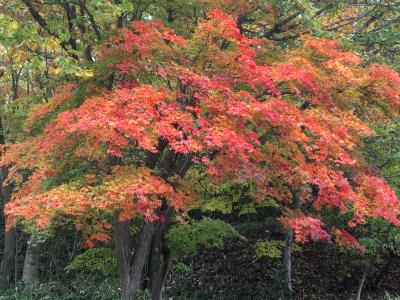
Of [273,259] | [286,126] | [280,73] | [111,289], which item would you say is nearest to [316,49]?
[280,73]

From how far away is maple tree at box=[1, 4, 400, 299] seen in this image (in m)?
5.14

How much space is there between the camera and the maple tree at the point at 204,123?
5.14 m

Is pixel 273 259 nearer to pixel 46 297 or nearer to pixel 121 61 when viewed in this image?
pixel 46 297

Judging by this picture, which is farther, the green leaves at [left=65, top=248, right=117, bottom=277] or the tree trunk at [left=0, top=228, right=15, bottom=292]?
the tree trunk at [left=0, top=228, right=15, bottom=292]

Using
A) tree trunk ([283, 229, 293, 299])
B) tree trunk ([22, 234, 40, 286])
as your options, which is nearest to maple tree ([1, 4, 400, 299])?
tree trunk ([283, 229, 293, 299])

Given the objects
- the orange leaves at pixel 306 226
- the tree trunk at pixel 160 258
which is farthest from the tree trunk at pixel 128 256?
the orange leaves at pixel 306 226

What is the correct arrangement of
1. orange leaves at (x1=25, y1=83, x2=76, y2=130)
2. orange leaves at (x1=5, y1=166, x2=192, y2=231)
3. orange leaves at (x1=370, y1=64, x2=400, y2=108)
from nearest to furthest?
1. orange leaves at (x1=5, y1=166, x2=192, y2=231)
2. orange leaves at (x1=370, y1=64, x2=400, y2=108)
3. orange leaves at (x1=25, y1=83, x2=76, y2=130)

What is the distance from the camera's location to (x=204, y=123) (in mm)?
5332

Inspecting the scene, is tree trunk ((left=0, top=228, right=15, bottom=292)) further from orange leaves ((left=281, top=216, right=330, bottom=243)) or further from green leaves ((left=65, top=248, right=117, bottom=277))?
orange leaves ((left=281, top=216, right=330, bottom=243))

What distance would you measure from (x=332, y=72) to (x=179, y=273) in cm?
1023

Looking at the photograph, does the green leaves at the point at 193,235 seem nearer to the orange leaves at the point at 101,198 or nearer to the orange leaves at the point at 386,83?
the orange leaves at the point at 101,198

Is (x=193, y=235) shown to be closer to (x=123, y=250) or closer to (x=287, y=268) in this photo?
(x=123, y=250)

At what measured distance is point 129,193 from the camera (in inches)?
199

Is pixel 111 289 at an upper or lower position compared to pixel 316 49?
lower
